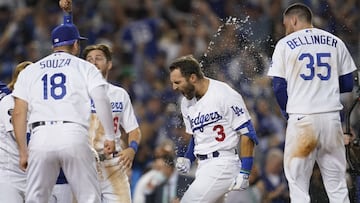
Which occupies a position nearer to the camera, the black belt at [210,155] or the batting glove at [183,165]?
the black belt at [210,155]

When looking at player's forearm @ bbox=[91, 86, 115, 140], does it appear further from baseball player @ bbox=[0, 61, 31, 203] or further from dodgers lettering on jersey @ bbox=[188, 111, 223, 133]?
baseball player @ bbox=[0, 61, 31, 203]

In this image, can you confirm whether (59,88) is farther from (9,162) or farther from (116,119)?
(116,119)

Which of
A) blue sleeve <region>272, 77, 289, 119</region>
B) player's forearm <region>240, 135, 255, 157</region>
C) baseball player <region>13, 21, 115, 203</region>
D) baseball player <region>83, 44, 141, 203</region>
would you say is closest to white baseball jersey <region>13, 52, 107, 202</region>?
baseball player <region>13, 21, 115, 203</region>

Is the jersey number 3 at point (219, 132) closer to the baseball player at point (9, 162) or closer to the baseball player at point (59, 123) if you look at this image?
the baseball player at point (59, 123)

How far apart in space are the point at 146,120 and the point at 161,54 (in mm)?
1463

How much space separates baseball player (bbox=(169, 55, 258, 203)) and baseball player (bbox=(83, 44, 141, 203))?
29.4 inches

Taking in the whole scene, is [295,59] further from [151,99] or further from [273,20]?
[151,99]

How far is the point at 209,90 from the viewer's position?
8805mm

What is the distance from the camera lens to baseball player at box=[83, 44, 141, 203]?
926 centimetres

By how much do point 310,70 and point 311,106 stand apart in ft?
1.01

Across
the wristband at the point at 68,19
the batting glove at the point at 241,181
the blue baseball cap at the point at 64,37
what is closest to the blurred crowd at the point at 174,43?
the batting glove at the point at 241,181

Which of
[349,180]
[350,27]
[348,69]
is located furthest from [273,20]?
[348,69]

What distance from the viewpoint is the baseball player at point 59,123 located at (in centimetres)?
809

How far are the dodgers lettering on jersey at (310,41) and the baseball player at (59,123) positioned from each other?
165 cm
